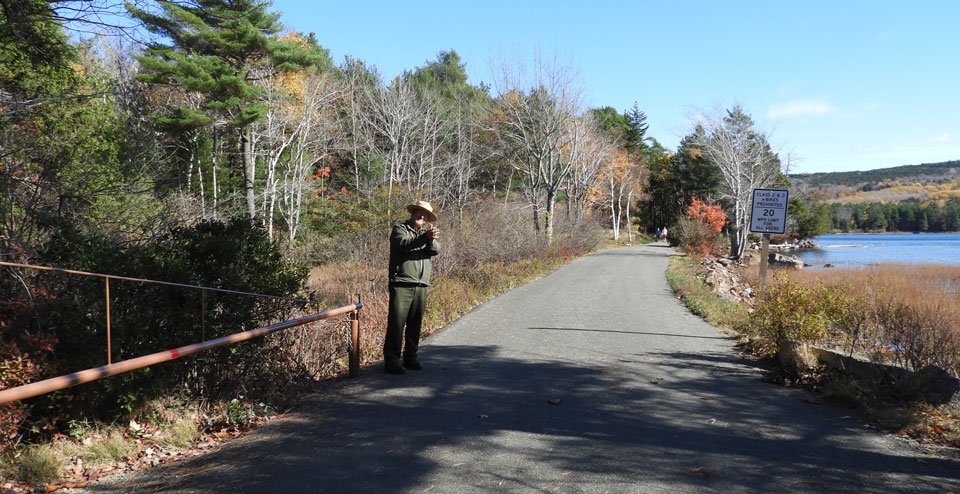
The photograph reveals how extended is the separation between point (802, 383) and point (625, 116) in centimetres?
8006

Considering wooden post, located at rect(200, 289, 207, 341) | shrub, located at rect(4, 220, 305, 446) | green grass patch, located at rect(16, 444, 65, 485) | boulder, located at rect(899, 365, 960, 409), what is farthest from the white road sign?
green grass patch, located at rect(16, 444, 65, 485)

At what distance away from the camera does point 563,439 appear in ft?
15.3

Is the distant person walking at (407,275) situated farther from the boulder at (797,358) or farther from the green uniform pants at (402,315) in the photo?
the boulder at (797,358)

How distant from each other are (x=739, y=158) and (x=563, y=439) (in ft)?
126

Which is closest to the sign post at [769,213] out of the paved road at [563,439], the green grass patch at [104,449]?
the paved road at [563,439]

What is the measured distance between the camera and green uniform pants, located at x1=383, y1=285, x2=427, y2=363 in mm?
6664

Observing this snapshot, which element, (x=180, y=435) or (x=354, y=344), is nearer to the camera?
(x=180, y=435)

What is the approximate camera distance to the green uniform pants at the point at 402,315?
6664 millimetres

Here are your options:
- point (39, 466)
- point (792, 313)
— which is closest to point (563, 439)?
point (39, 466)

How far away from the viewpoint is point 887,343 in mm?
7430

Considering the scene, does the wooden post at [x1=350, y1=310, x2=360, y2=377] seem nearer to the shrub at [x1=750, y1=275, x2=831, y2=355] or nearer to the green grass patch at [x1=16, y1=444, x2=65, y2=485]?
the green grass patch at [x1=16, y1=444, x2=65, y2=485]

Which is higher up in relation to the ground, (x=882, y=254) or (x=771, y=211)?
(x=771, y=211)

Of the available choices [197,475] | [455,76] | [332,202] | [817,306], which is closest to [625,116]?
[455,76]

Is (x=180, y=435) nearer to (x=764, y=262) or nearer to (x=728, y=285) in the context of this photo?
(x=764, y=262)
